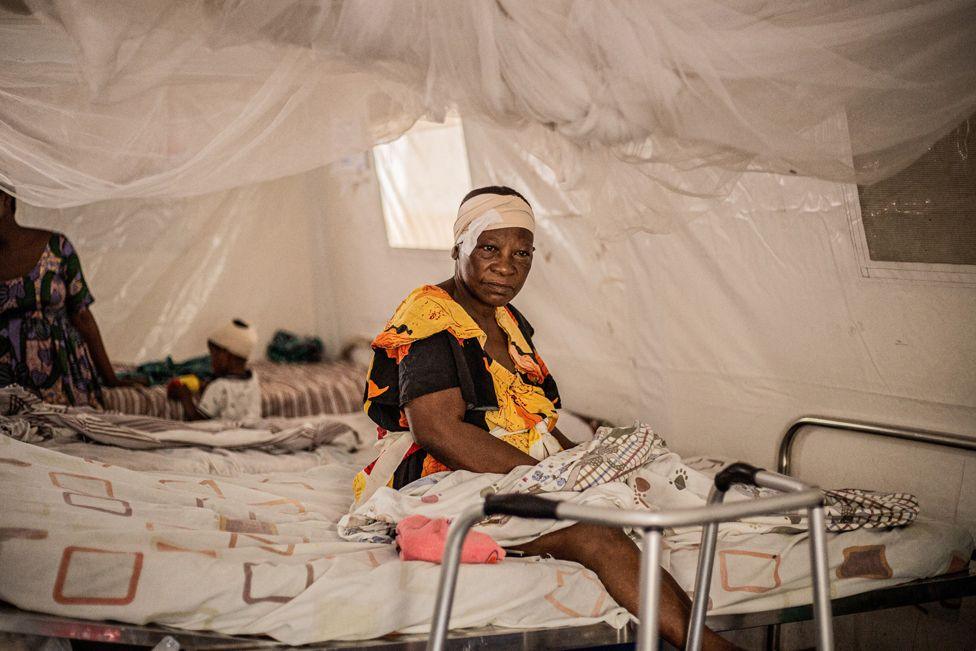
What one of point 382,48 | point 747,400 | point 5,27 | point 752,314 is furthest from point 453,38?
point 747,400

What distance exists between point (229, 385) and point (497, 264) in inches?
101

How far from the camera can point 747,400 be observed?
139 inches

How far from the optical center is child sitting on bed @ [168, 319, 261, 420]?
16.0ft

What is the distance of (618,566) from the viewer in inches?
96.3

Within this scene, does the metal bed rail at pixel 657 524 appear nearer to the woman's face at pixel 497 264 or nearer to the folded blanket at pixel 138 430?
→ the woman's face at pixel 497 264

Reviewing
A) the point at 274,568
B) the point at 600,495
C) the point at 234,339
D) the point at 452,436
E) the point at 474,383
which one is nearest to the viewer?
the point at 274,568

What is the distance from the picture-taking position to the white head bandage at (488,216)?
291 cm

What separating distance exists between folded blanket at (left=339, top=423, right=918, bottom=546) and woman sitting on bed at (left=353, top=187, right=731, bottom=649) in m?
0.08

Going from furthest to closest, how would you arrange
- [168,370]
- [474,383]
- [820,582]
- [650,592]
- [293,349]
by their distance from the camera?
[293,349] → [168,370] → [474,383] → [820,582] → [650,592]

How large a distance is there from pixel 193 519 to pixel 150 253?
287 cm

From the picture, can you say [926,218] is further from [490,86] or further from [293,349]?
[293,349]

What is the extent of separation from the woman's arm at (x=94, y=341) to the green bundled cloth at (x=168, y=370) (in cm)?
102

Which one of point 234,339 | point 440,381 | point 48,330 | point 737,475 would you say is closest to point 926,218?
point 737,475

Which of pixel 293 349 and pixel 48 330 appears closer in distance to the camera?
pixel 48 330
